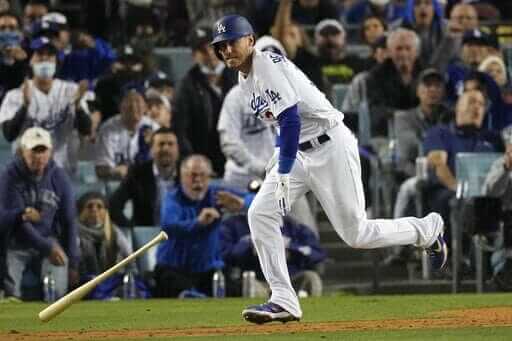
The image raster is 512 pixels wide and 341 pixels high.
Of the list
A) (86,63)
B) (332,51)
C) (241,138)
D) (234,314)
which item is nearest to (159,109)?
(86,63)

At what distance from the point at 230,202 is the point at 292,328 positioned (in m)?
3.71

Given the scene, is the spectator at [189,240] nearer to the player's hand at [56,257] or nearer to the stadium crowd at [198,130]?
the stadium crowd at [198,130]

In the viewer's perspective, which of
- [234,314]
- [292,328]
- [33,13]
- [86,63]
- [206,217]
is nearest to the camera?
[292,328]

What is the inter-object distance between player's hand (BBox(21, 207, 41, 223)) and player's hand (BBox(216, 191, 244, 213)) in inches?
60.2

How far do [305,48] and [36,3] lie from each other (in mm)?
3239

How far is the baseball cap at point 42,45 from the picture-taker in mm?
13164

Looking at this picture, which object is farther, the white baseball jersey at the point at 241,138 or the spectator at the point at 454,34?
the spectator at the point at 454,34

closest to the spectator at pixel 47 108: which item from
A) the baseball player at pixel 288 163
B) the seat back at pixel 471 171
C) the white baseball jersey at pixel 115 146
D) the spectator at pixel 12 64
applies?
the white baseball jersey at pixel 115 146

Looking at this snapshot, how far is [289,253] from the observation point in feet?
39.2

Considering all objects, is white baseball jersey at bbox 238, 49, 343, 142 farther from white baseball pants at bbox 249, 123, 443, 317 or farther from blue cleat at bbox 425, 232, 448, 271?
blue cleat at bbox 425, 232, 448, 271

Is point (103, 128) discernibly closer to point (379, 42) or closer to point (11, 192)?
point (11, 192)

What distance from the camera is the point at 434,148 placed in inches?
510

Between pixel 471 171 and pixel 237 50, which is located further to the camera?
pixel 471 171

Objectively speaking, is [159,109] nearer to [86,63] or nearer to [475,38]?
[86,63]
